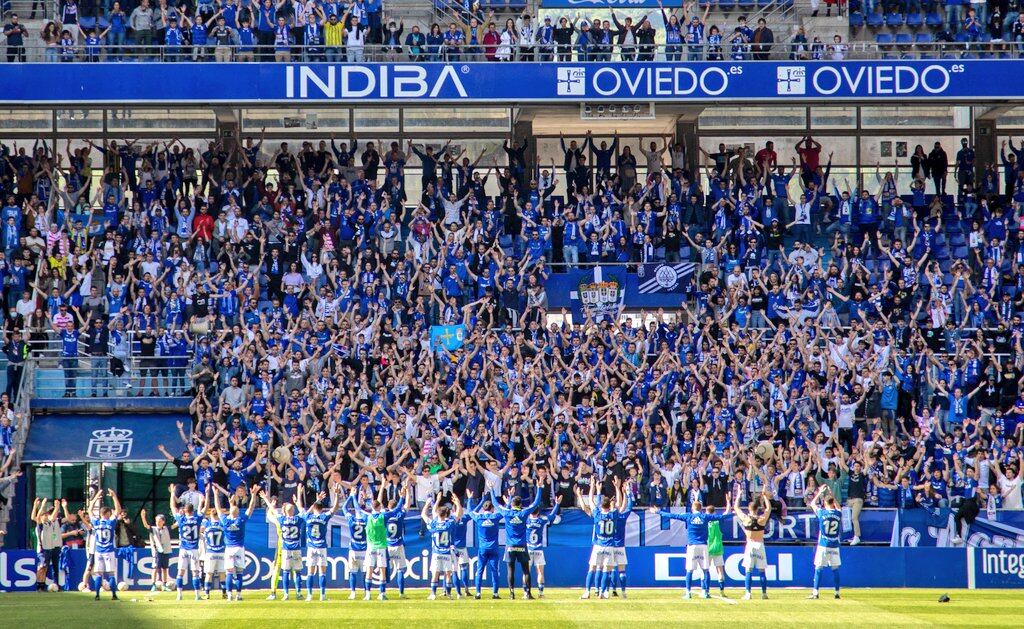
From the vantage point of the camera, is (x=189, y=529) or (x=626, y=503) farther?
(x=189, y=529)

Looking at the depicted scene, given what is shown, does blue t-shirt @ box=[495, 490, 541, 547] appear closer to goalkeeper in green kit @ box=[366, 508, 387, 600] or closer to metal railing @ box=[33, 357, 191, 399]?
goalkeeper in green kit @ box=[366, 508, 387, 600]

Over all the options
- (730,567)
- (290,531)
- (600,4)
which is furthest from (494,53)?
(290,531)

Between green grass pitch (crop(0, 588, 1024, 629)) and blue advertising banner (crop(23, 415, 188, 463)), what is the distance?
4.38 meters

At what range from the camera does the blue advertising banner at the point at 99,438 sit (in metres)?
31.1

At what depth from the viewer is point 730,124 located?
131 feet

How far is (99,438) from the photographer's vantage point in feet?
103

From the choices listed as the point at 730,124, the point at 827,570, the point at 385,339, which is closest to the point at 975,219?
the point at 730,124

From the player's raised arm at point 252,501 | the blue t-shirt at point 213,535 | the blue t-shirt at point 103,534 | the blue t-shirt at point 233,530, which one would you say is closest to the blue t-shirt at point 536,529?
the player's raised arm at point 252,501

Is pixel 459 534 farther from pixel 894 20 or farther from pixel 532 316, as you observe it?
pixel 894 20

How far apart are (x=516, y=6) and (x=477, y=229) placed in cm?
706

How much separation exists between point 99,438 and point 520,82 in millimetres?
11991

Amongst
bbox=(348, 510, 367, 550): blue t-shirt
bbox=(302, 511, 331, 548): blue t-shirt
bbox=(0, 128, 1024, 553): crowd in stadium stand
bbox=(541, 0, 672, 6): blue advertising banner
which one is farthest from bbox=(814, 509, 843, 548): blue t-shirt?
bbox=(541, 0, 672, 6): blue advertising banner

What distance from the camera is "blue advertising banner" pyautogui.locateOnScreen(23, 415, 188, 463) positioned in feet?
102

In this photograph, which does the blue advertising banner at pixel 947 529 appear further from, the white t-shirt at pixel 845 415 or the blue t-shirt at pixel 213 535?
the blue t-shirt at pixel 213 535
